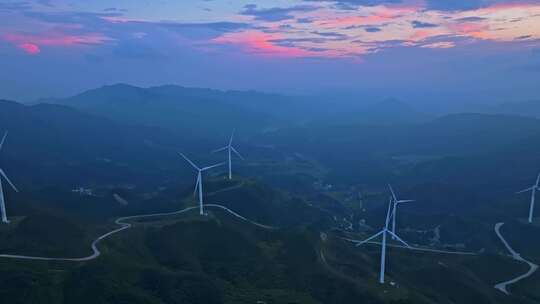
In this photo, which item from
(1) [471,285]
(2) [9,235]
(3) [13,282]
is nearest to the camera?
(3) [13,282]

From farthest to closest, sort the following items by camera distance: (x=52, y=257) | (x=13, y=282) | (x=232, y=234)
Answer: (x=232, y=234) < (x=52, y=257) < (x=13, y=282)

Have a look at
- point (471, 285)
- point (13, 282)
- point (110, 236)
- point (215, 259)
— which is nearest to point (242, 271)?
point (215, 259)

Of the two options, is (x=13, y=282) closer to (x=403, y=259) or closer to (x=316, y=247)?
(x=316, y=247)

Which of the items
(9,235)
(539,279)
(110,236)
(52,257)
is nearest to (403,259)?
(539,279)

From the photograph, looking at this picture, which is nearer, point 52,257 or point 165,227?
point 52,257

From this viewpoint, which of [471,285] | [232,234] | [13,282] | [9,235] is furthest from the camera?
[232,234]

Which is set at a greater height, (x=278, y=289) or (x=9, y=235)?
(x=9, y=235)

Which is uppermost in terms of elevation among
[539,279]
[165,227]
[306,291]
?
[165,227]

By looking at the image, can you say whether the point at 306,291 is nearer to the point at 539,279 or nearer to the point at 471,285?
the point at 471,285

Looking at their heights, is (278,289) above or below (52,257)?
below
